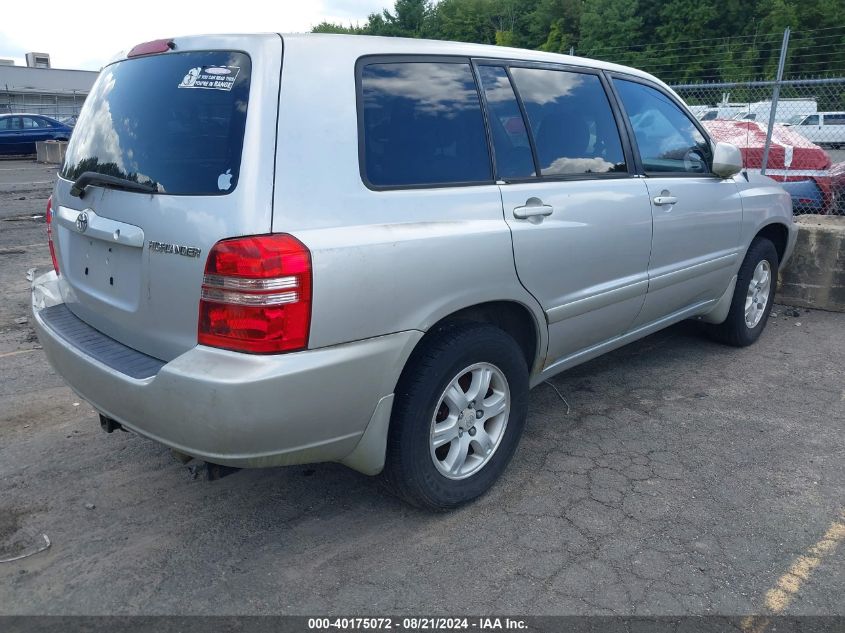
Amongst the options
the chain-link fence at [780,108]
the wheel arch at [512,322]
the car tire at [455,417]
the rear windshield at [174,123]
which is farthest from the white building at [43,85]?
the car tire at [455,417]

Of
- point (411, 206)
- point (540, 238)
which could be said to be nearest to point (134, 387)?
point (411, 206)

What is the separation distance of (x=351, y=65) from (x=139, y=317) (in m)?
1.19

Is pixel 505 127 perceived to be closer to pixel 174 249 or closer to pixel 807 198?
pixel 174 249

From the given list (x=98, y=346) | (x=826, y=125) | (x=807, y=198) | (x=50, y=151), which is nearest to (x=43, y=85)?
(x=50, y=151)


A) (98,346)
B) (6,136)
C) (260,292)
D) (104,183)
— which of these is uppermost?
(104,183)

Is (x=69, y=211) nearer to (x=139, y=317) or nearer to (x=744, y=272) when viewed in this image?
(x=139, y=317)

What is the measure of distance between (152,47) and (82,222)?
2.45 ft

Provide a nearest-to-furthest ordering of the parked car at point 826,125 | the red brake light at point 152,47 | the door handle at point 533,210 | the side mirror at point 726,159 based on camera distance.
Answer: the red brake light at point 152,47 → the door handle at point 533,210 → the side mirror at point 726,159 → the parked car at point 826,125

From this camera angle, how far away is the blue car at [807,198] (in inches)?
295

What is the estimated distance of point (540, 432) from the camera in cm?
389

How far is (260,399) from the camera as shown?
2.30 metres

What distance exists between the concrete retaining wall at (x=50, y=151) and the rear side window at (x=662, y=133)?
901 inches

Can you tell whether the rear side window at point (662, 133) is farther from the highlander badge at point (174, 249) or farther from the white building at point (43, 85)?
the white building at point (43, 85)

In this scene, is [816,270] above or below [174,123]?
below
